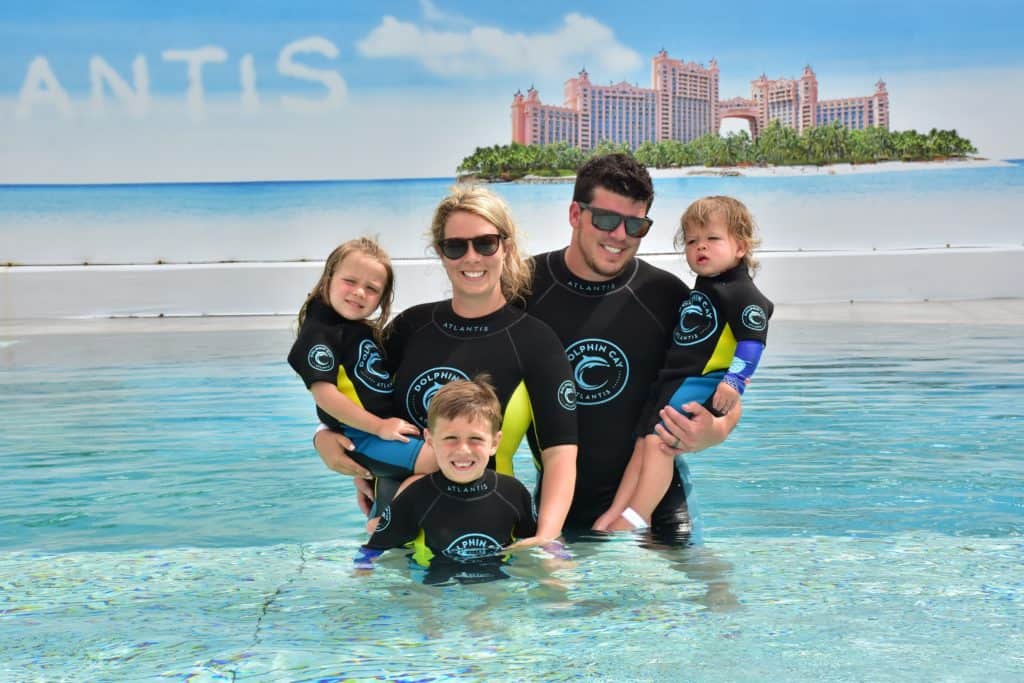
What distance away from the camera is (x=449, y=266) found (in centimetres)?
306

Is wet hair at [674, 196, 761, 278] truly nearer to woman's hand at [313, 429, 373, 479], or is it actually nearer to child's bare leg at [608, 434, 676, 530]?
child's bare leg at [608, 434, 676, 530]

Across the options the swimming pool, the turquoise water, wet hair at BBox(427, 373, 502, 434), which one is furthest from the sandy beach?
wet hair at BBox(427, 373, 502, 434)

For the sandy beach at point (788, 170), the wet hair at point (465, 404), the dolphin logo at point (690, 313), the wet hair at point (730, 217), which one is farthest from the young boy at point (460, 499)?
the sandy beach at point (788, 170)

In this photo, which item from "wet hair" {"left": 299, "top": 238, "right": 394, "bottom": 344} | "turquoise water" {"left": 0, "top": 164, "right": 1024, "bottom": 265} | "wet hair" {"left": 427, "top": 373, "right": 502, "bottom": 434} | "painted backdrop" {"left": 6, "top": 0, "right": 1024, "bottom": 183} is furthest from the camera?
"painted backdrop" {"left": 6, "top": 0, "right": 1024, "bottom": 183}

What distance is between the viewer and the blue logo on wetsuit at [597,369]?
328 cm

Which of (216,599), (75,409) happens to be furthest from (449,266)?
(75,409)

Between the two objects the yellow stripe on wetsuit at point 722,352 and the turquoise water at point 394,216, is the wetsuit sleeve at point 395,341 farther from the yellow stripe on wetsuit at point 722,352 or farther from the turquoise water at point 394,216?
the turquoise water at point 394,216

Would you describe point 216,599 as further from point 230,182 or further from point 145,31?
point 230,182

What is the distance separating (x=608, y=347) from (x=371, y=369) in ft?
2.12

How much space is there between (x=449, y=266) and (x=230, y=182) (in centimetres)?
2789

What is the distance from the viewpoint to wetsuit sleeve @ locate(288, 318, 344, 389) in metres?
3.02

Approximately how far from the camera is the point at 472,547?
301 cm

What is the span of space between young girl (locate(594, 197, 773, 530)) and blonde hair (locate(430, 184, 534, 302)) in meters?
0.44

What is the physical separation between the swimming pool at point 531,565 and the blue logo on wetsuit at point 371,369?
457 millimetres
